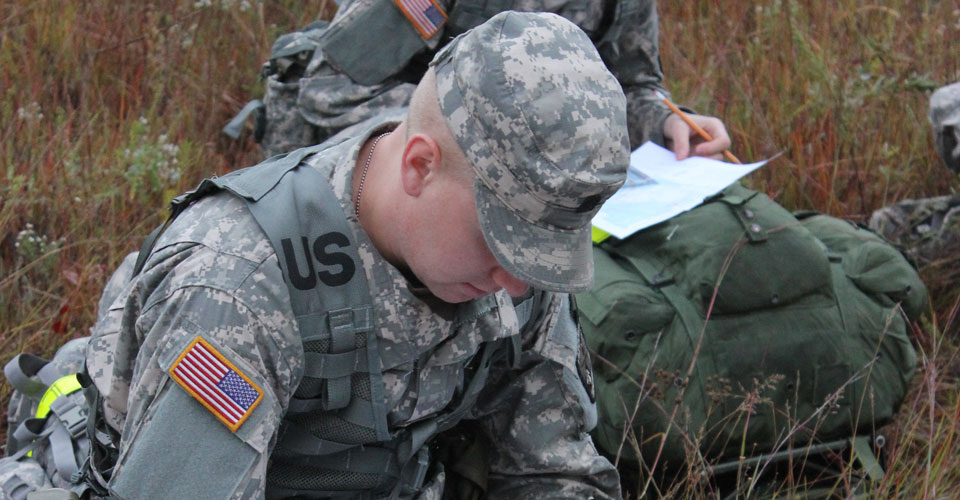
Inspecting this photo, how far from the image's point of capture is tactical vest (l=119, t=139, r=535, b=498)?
145 centimetres

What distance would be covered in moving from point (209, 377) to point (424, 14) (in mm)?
1509

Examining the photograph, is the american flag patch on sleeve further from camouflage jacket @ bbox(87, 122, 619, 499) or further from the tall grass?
the tall grass

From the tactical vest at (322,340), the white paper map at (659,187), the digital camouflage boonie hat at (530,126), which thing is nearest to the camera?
the digital camouflage boonie hat at (530,126)

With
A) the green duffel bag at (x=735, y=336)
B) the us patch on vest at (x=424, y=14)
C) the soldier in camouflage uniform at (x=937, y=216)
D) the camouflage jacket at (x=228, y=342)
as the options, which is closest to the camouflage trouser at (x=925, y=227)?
the soldier in camouflage uniform at (x=937, y=216)

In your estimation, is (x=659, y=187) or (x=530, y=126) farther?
(x=659, y=187)

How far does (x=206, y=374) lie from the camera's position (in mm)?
A: 1332

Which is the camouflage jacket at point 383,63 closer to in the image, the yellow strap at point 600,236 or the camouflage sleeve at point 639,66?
the camouflage sleeve at point 639,66

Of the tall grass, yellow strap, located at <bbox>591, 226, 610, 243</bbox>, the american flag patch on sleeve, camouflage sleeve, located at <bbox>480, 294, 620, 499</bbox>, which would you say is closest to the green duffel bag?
yellow strap, located at <bbox>591, 226, 610, 243</bbox>

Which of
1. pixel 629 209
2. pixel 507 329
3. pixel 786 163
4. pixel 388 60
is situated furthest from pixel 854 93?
pixel 507 329

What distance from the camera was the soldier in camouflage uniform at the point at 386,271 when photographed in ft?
4.33

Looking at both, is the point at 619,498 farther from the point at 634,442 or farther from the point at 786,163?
the point at 786,163

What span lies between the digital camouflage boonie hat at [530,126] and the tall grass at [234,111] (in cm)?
109

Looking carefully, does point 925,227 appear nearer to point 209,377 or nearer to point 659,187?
point 659,187

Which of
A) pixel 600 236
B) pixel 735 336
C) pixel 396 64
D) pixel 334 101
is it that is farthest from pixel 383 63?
pixel 735 336
